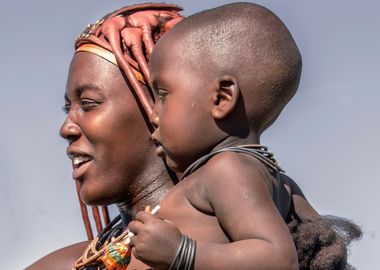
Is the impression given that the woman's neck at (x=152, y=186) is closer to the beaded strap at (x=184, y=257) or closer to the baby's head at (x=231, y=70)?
the baby's head at (x=231, y=70)

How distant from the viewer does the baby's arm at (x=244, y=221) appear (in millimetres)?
3803

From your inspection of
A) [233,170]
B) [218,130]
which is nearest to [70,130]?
[218,130]

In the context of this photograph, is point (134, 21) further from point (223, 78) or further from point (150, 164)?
point (223, 78)

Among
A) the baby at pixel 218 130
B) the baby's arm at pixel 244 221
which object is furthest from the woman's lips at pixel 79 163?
the baby's arm at pixel 244 221

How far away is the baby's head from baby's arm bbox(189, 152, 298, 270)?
21 cm

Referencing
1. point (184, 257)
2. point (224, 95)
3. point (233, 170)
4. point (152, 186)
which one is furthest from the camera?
point (152, 186)

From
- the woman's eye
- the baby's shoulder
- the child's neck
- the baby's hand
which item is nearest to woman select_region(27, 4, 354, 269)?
the woman's eye

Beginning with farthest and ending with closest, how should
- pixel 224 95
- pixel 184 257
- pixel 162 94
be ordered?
pixel 162 94 < pixel 224 95 < pixel 184 257

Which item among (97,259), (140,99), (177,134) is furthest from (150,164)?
(177,134)

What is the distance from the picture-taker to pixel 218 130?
4.23 metres

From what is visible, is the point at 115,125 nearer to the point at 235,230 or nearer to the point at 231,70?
the point at 231,70

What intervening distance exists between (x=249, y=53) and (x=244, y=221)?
2.28 feet

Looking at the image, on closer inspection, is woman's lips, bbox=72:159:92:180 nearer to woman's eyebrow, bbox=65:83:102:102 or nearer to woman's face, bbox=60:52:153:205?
woman's face, bbox=60:52:153:205

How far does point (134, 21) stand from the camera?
547 centimetres
